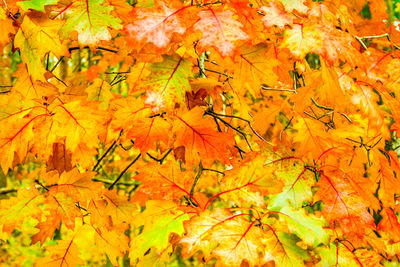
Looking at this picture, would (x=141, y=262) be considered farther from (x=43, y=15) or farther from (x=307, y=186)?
(x=43, y=15)

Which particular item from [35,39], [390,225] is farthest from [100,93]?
[390,225]

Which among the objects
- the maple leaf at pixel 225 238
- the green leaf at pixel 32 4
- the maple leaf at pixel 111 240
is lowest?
the maple leaf at pixel 111 240

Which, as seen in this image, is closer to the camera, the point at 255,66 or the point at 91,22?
the point at 91,22

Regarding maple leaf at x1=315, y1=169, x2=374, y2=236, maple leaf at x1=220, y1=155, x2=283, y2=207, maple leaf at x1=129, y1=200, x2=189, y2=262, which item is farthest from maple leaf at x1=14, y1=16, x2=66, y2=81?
maple leaf at x1=315, y1=169, x2=374, y2=236

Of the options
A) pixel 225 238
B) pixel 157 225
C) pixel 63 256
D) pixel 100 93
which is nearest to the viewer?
pixel 225 238

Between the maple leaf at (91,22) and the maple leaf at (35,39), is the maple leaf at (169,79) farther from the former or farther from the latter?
the maple leaf at (35,39)

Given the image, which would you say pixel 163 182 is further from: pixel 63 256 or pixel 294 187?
pixel 63 256

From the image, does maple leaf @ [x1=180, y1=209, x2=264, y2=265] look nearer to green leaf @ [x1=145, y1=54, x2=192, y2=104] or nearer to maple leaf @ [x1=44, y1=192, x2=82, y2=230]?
green leaf @ [x1=145, y1=54, x2=192, y2=104]

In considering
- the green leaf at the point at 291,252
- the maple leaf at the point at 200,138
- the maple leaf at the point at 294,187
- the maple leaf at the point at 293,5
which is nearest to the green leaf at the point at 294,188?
the maple leaf at the point at 294,187
